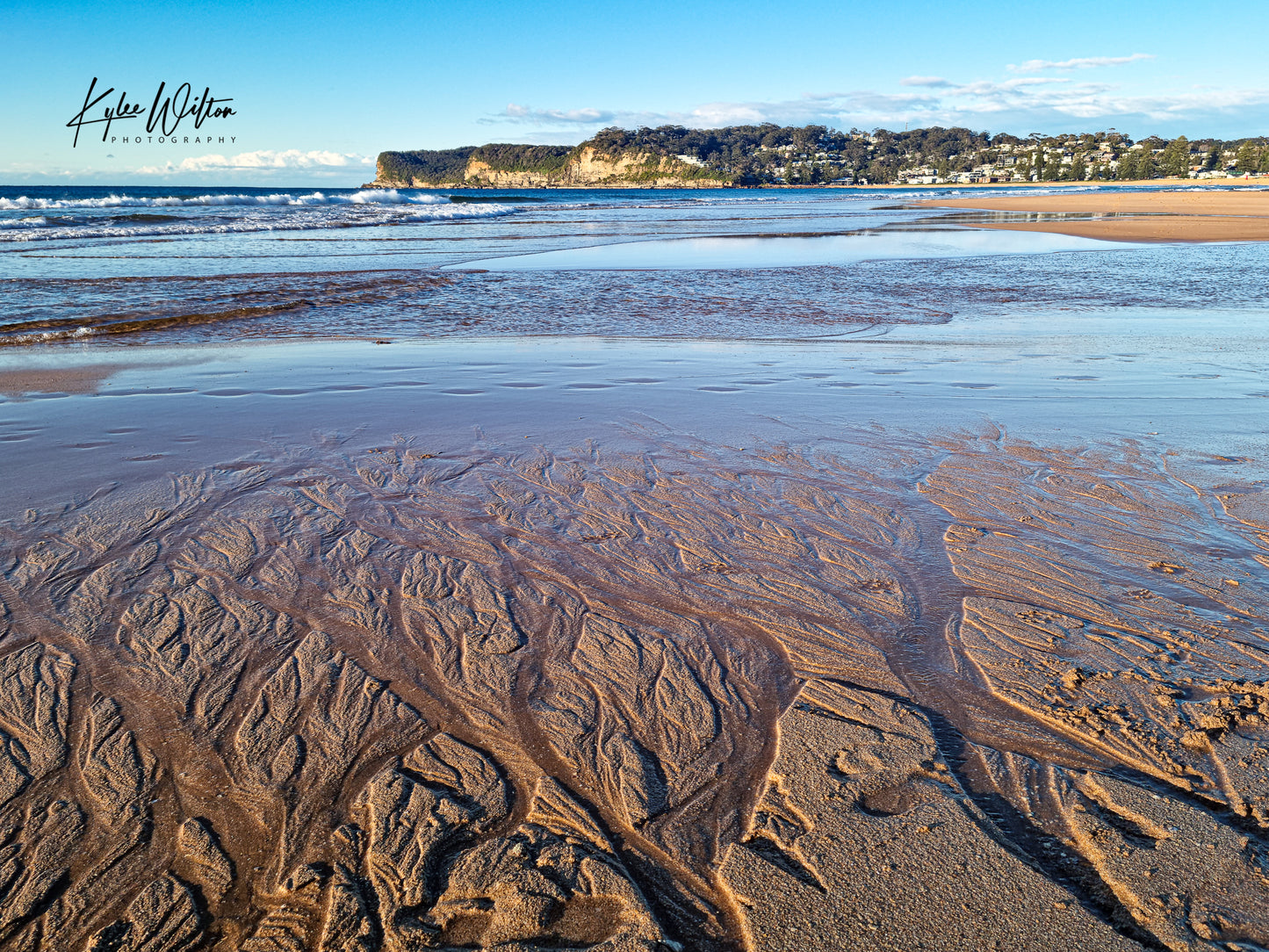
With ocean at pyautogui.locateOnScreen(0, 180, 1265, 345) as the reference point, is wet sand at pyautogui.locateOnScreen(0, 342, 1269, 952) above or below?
above

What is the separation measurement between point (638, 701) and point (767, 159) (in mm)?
157268

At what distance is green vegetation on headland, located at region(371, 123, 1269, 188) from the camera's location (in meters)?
130

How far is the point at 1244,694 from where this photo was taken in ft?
8.50

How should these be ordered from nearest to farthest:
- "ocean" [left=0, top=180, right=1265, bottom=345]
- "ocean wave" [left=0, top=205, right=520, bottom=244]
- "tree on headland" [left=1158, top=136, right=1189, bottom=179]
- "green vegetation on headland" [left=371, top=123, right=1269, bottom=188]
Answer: "ocean" [left=0, top=180, right=1265, bottom=345] < "ocean wave" [left=0, top=205, right=520, bottom=244] < "tree on headland" [left=1158, top=136, right=1189, bottom=179] < "green vegetation on headland" [left=371, top=123, right=1269, bottom=188]

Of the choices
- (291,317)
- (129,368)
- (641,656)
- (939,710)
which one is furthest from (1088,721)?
(291,317)

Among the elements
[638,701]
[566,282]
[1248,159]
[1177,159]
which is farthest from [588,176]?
[638,701]

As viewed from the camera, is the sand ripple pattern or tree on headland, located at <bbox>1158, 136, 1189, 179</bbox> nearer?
the sand ripple pattern

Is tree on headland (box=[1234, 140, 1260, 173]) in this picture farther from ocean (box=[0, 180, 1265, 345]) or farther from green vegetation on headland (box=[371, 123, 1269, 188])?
ocean (box=[0, 180, 1265, 345])

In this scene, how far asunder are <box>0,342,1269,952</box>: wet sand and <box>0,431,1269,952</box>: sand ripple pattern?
1cm

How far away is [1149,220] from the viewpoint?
32062 millimetres

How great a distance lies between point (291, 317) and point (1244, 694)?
11.9m

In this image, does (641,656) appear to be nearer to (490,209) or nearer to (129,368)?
(129,368)

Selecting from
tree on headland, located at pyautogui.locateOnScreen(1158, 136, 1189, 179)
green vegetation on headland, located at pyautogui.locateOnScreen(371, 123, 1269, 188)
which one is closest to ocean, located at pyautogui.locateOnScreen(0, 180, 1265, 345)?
tree on headland, located at pyautogui.locateOnScreen(1158, 136, 1189, 179)

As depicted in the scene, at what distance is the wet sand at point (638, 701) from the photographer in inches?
73.5
